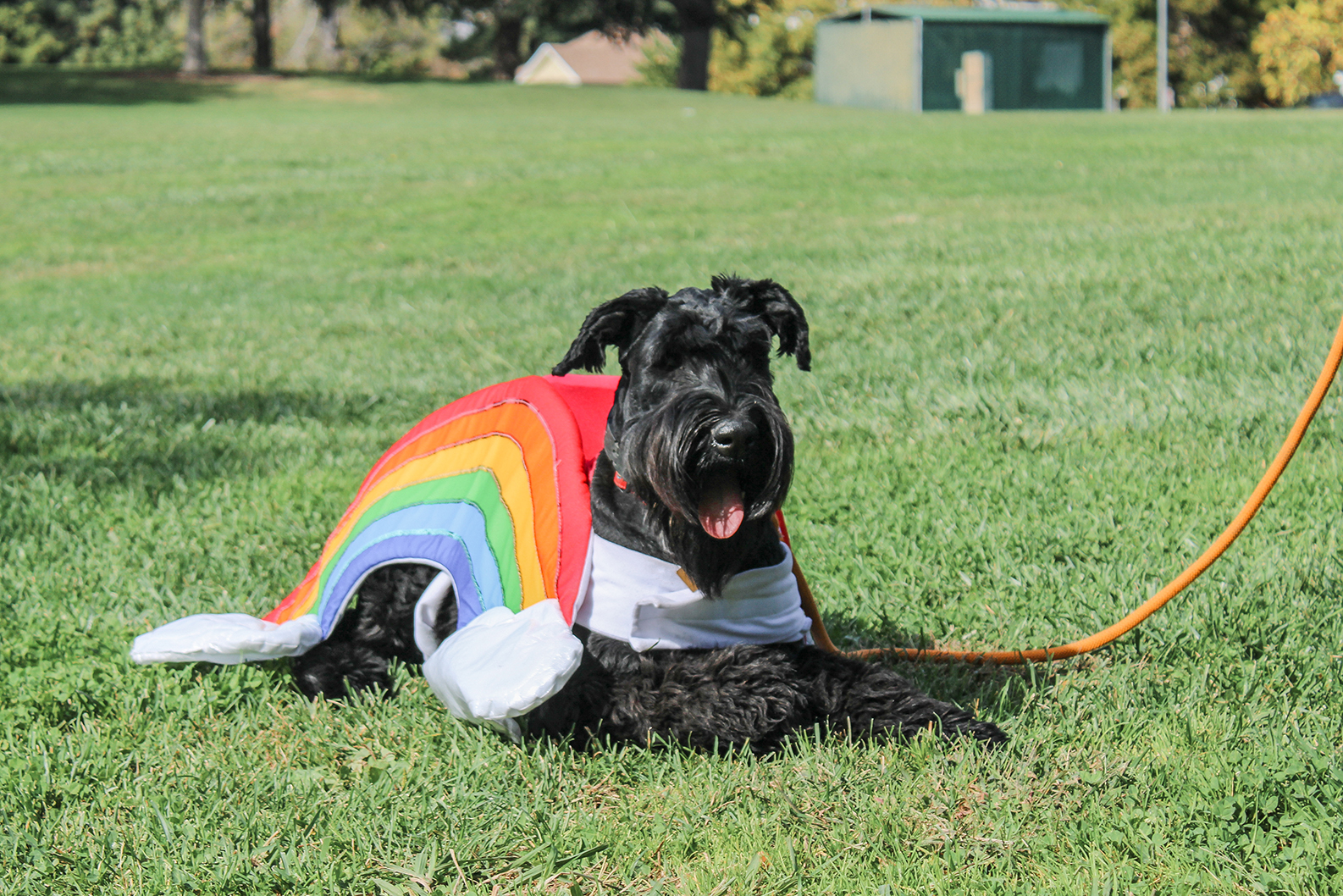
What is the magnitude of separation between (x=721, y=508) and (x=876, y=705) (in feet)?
2.43

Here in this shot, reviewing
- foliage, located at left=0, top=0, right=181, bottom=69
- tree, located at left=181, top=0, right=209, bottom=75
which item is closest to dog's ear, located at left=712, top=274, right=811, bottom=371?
tree, located at left=181, top=0, right=209, bottom=75

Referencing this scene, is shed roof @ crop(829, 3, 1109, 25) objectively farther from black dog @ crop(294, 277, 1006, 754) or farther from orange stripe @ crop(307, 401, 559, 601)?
black dog @ crop(294, 277, 1006, 754)

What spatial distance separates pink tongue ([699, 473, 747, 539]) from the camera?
10.2 ft

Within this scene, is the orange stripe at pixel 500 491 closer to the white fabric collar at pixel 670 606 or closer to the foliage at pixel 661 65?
the white fabric collar at pixel 670 606

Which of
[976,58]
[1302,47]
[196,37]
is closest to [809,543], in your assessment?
[976,58]

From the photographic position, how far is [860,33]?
4925 centimetres

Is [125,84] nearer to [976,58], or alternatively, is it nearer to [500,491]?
[976,58]

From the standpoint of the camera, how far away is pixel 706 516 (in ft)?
10.3

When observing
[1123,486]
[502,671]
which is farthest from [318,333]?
[502,671]

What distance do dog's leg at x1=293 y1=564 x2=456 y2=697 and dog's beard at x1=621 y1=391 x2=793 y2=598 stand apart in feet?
3.71

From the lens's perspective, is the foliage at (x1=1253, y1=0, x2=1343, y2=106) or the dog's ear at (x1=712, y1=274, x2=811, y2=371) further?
the foliage at (x1=1253, y1=0, x2=1343, y2=106)

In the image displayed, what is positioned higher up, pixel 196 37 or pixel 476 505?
pixel 196 37

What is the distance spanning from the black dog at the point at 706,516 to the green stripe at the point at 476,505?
289mm

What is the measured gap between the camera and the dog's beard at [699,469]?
3018 mm
